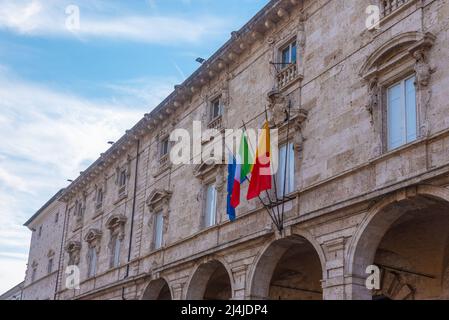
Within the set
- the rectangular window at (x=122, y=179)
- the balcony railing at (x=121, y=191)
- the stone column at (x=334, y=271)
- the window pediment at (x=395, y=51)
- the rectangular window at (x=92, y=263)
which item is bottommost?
the stone column at (x=334, y=271)

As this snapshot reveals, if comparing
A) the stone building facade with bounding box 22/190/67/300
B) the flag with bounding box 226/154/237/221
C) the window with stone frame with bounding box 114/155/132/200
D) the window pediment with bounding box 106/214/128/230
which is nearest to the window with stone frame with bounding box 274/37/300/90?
the flag with bounding box 226/154/237/221

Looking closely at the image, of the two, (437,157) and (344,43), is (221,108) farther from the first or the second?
(437,157)

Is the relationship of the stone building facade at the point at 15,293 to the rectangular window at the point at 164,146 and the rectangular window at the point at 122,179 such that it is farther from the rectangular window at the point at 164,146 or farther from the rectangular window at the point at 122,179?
the rectangular window at the point at 164,146

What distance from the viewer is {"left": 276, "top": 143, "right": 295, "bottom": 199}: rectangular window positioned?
16.7m

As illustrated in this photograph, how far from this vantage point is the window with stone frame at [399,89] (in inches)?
513

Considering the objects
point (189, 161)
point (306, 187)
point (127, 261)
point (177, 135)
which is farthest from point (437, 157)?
point (127, 261)

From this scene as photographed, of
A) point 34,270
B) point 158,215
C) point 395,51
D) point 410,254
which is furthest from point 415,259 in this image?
point 34,270

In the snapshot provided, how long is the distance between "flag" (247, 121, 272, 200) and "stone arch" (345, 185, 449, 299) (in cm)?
300

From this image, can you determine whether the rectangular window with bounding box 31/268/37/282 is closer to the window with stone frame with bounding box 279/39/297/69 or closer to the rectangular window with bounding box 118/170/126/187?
the rectangular window with bounding box 118/170/126/187

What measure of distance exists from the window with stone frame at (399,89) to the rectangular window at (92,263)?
1837cm

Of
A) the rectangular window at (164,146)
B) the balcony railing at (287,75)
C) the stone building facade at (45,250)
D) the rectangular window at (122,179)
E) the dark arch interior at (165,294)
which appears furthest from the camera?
the stone building facade at (45,250)

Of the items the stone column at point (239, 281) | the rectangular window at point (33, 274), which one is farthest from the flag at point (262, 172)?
the rectangular window at point (33, 274)

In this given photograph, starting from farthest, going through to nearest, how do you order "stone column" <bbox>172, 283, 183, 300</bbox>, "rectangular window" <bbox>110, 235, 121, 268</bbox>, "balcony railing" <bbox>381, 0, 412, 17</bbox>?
"rectangular window" <bbox>110, 235, 121, 268</bbox> < "stone column" <bbox>172, 283, 183, 300</bbox> < "balcony railing" <bbox>381, 0, 412, 17</bbox>

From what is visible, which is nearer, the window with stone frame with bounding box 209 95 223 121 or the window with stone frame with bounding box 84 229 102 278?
the window with stone frame with bounding box 209 95 223 121
